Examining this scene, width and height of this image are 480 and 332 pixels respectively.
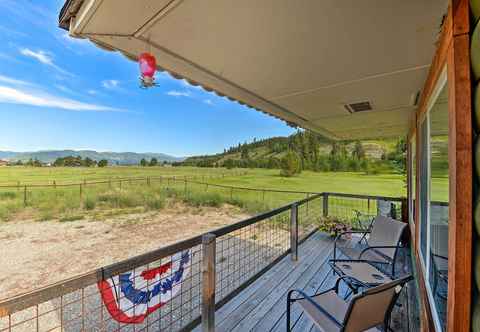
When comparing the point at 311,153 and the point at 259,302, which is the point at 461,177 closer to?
the point at 259,302

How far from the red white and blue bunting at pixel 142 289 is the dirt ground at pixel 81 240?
268 inches

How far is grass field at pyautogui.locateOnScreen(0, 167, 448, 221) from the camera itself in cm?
1098

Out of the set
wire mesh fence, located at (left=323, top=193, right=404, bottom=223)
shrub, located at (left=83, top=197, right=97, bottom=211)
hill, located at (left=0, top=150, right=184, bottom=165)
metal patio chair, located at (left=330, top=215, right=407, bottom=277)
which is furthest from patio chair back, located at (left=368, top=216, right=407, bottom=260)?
shrub, located at (left=83, top=197, right=97, bottom=211)

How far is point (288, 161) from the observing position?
13.3 metres

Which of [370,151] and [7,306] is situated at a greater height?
[370,151]

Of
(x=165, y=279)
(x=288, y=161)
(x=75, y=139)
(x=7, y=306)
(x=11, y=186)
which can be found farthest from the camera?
(x=75, y=139)

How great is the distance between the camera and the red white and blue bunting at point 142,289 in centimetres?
126

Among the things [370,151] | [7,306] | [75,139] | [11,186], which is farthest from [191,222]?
[7,306]

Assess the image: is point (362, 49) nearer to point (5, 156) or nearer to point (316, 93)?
point (316, 93)

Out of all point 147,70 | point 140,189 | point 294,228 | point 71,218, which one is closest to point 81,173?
point 71,218

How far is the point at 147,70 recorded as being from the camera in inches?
54.9

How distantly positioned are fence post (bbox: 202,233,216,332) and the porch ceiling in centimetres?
142

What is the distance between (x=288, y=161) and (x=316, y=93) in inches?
434

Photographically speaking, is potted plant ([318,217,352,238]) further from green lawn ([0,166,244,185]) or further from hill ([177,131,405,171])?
green lawn ([0,166,244,185])
